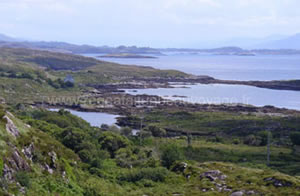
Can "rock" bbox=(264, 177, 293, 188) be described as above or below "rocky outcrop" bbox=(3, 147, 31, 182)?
below

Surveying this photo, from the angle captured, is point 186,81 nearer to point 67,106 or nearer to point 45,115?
point 67,106

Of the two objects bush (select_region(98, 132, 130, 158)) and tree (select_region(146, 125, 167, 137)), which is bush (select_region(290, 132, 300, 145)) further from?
bush (select_region(98, 132, 130, 158))

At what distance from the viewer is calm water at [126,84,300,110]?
99.8 metres

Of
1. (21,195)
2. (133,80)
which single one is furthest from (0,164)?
(133,80)

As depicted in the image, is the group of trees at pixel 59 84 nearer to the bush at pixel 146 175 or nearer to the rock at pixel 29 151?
the bush at pixel 146 175

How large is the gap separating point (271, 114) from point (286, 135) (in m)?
21.8

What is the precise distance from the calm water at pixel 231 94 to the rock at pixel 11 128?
76661 mm

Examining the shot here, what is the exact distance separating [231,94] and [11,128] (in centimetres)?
Result: 9958

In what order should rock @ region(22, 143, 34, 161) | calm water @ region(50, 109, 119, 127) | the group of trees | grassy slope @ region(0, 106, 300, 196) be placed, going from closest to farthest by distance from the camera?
grassy slope @ region(0, 106, 300, 196), rock @ region(22, 143, 34, 161), calm water @ region(50, 109, 119, 127), the group of trees

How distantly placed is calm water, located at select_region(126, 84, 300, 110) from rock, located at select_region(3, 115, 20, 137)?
76661mm

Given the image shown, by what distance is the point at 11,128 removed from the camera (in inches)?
826

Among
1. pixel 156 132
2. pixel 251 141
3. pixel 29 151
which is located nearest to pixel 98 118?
pixel 156 132

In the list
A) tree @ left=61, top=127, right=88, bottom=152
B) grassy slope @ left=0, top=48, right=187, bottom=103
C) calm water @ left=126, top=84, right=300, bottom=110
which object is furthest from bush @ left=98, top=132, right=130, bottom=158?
calm water @ left=126, top=84, right=300, bottom=110

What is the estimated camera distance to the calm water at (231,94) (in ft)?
327
